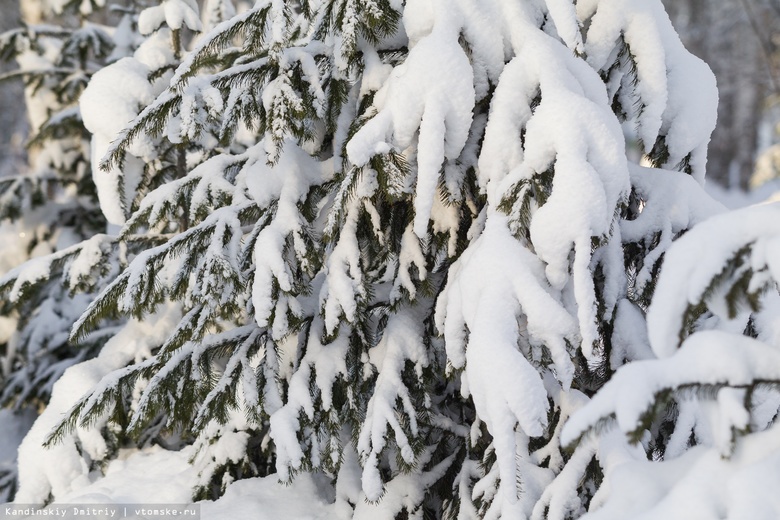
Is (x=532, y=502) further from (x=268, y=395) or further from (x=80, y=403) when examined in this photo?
(x=80, y=403)

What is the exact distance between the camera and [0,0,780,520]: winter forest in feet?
4.17

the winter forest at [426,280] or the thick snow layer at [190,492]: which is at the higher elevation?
the winter forest at [426,280]

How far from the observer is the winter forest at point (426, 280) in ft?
4.17

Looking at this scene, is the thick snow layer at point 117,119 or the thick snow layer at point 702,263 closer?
the thick snow layer at point 702,263

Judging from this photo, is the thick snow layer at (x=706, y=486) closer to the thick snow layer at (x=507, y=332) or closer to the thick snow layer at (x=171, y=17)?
the thick snow layer at (x=507, y=332)

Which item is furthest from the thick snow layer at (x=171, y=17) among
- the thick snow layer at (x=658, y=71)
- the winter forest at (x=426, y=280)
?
the thick snow layer at (x=658, y=71)

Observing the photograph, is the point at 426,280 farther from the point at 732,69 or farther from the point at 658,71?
the point at 732,69

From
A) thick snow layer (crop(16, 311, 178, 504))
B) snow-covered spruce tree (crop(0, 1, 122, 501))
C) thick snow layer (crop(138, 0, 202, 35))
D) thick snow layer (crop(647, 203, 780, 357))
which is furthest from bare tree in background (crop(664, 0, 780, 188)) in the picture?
thick snow layer (crop(647, 203, 780, 357))

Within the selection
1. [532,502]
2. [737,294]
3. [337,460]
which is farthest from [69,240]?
[737,294]

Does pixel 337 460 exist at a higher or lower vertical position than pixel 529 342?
lower

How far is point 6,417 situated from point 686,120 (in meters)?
5.16

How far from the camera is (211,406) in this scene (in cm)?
250

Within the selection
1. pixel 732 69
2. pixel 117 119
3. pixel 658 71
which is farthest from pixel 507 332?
pixel 732 69

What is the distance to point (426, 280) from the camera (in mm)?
2332
